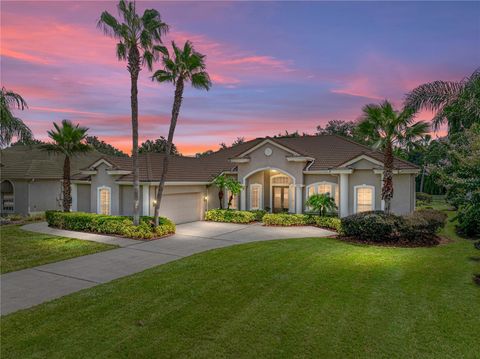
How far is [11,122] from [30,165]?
48.3 feet

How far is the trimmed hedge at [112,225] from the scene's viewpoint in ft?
50.9

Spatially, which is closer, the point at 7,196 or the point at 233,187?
the point at 233,187

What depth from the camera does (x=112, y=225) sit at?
16172 millimetres

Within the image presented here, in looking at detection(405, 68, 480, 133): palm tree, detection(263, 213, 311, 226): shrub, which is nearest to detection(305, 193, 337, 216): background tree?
detection(263, 213, 311, 226): shrub

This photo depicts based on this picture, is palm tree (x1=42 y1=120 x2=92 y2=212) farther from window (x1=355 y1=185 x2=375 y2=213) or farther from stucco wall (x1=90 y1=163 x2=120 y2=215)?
window (x1=355 y1=185 x2=375 y2=213)

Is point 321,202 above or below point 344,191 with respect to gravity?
below

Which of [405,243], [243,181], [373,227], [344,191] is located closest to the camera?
[405,243]

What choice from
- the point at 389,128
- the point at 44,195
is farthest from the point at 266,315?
the point at 44,195

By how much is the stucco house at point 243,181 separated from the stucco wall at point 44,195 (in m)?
0.04

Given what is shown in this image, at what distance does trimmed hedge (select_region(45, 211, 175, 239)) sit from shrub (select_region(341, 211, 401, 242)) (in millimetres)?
9235

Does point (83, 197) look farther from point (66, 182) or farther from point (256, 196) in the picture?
point (256, 196)

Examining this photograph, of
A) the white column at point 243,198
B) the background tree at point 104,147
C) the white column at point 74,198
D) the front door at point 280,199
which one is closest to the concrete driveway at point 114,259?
the white column at point 243,198

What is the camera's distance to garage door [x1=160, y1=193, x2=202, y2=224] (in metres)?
19.8

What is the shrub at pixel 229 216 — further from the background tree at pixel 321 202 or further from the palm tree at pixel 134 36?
the palm tree at pixel 134 36
